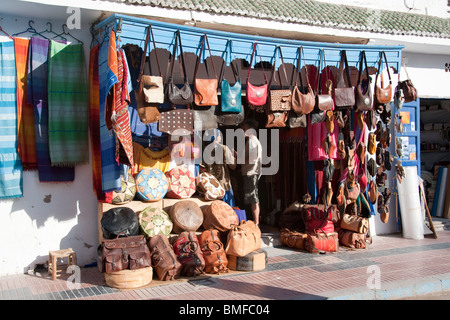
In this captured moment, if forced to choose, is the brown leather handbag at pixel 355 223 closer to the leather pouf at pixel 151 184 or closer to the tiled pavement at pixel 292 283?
the tiled pavement at pixel 292 283

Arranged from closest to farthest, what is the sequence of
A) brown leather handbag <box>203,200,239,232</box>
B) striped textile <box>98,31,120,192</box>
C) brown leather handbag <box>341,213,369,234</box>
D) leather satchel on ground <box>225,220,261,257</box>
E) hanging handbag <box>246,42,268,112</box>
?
striped textile <box>98,31,120,192</box> → leather satchel on ground <box>225,220,261,257</box> → hanging handbag <box>246,42,268,112</box> → brown leather handbag <box>203,200,239,232</box> → brown leather handbag <box>341,213,369,234</box>

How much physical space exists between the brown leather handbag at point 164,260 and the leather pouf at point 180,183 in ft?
3.83

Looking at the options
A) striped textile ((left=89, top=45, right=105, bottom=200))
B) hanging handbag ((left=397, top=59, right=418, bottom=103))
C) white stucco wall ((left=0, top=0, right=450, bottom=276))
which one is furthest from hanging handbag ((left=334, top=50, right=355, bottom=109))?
striped textile ((left=89, top=45, right=105, bottom=200))

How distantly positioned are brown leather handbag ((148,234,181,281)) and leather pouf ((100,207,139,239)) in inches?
14.1

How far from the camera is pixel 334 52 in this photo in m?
7.96

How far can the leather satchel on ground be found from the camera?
272 inches

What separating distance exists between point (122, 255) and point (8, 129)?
263 cm

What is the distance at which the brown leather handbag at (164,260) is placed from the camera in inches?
249

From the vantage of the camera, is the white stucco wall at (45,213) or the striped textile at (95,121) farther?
the striped textile at (95,121)

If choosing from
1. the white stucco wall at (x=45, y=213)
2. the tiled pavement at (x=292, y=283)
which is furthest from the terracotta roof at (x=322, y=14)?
the tiled pavement at (x=292, y=283)

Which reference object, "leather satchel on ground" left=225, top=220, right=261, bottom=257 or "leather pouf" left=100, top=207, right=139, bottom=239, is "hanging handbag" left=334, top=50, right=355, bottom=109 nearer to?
"leather satchel on ground" left=225, top=220, right=261, bottom=257

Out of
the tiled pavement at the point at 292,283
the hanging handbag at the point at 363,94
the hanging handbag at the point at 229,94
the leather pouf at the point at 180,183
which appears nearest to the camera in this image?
the tiled pavement at the point at 292,283

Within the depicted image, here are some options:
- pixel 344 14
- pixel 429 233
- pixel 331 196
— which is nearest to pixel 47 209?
pixel 331 196
